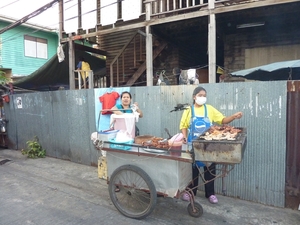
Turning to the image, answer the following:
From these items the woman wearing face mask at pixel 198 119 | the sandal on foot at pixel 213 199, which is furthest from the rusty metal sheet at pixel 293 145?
the sandal on foot at pixel 213 199

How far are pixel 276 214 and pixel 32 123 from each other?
665 centimetres

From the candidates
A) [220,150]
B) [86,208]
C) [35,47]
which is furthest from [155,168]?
[35,47]

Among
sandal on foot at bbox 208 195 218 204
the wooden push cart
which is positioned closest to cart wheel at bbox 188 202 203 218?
the wooden push cart

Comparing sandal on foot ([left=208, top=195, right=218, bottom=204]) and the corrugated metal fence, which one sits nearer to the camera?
the corrugated metal fence

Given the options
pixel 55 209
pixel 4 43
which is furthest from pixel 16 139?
pixel 4 43

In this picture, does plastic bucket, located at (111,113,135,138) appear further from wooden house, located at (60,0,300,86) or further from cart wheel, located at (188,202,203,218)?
wooden house, located at (60,0,300,86)

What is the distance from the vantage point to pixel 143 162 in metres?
3.10

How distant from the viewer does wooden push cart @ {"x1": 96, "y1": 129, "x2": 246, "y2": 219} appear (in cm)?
258

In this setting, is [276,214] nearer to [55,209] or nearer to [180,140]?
[180,140]

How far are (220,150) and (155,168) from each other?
0.88 metres

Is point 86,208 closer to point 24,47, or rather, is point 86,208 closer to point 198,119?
point 198,119

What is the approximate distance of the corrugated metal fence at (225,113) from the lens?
3514mm

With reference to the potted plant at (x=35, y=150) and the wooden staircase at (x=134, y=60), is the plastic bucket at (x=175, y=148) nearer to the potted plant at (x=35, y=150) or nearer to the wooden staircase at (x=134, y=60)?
the potted plant at (x=35, y=150)

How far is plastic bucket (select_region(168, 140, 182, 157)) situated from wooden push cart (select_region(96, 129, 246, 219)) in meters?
0.06
